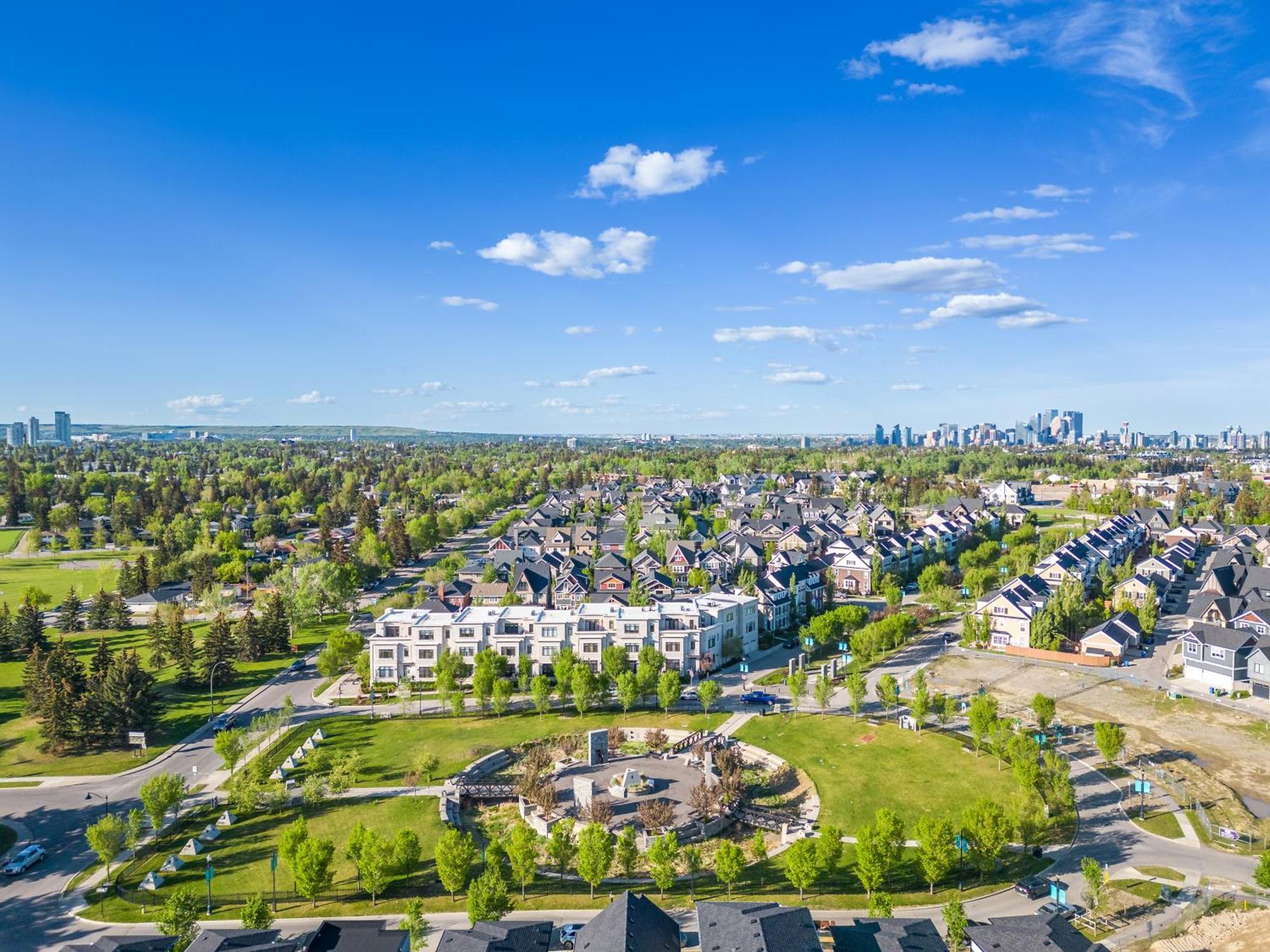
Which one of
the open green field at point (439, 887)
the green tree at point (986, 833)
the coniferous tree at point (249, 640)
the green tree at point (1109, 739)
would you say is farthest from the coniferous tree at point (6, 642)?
the green tree at point (1109, 739)

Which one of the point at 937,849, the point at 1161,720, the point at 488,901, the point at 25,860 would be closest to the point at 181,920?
the point at 488,901

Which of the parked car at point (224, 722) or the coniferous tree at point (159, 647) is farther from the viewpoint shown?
the coniferous tree at point (159, 647)

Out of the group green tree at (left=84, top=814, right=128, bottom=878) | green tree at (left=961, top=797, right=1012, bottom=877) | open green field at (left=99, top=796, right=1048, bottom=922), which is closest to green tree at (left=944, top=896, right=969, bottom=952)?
open green field at (left=99, top=796, right=1048, bottom=922)

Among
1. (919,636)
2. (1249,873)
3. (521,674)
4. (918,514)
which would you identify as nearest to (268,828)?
(521,674)

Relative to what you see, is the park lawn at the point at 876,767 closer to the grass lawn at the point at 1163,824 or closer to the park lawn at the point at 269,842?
the grass lawn at the point at 1163,824

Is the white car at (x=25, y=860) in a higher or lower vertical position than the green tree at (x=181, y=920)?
lower

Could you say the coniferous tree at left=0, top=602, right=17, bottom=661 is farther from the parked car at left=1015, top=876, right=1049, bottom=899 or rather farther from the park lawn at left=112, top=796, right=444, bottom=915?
the parked car at left=1015, top=876, right=1049, bottom=899
